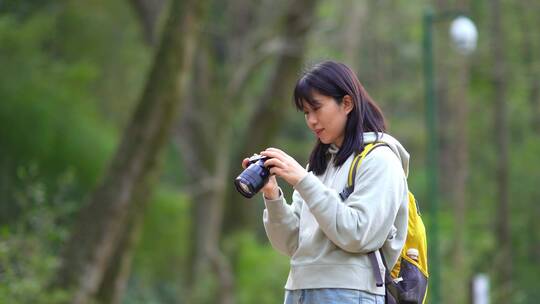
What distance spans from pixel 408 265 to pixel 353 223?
343 mm

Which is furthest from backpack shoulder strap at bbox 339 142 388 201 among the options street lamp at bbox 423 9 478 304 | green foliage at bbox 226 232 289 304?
green foliage at bbox 226 232 289 304

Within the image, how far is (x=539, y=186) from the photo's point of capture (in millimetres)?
33000

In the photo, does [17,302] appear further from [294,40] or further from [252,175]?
[294,40]

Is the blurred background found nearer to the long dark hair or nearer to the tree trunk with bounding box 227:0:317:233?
the tree trunk with bounding box 227:0:317:233

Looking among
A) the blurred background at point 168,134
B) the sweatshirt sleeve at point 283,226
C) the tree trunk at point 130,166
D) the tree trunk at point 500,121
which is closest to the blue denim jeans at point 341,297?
the sweatshirt sleeve at point 283,226

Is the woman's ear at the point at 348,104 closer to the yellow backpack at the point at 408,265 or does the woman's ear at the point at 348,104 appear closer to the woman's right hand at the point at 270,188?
the yellow backpack at the point at 408,265

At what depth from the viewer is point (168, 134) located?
37.9 feet

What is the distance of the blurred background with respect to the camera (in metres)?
10.8

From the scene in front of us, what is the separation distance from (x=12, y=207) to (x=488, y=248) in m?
14.3

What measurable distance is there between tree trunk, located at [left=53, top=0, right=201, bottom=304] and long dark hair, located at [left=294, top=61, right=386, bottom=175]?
738 cm

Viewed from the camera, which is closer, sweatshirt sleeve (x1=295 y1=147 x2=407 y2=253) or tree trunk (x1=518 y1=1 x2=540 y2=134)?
sweatshirt sleeve (x1=295 y1=147 x2=407 y2=253)

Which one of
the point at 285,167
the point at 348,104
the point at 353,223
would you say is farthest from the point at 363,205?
the point at 348,104

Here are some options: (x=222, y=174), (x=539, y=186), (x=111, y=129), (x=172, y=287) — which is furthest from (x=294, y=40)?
(x=539, y=186)

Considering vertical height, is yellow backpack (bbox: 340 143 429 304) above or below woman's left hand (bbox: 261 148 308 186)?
below
